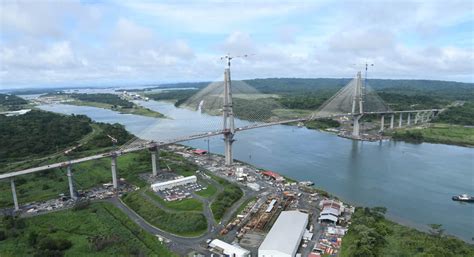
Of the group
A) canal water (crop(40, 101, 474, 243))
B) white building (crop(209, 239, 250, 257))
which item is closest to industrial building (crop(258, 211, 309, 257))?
white building (crop(209, 239, 250, 257))

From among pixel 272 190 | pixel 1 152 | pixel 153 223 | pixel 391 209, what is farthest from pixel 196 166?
pixel 1 152

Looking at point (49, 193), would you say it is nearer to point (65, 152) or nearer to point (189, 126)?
point (65, 152)

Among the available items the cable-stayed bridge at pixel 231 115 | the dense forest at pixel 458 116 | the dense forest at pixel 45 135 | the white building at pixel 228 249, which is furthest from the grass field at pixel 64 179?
the dense forest at pixel 458 116

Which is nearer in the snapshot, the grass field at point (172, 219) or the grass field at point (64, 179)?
the grass field at point (172, 219)

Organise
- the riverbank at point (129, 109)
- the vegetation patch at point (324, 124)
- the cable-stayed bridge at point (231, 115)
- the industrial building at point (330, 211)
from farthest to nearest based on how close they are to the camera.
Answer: the riverbank at point (129, 109) < the vegetation patch at point (324, 124) < the cable-stayed bridge at point (231, 115) < the industrial building at point (330, 211)

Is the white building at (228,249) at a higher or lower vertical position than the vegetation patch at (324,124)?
lower

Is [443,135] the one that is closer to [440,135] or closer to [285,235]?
[440,135]

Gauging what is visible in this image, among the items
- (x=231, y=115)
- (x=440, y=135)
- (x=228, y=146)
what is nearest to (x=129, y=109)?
(x=228, y=146)

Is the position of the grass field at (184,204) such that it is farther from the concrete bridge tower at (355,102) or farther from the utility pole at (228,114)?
the concrete bridge tower at (355,102)
